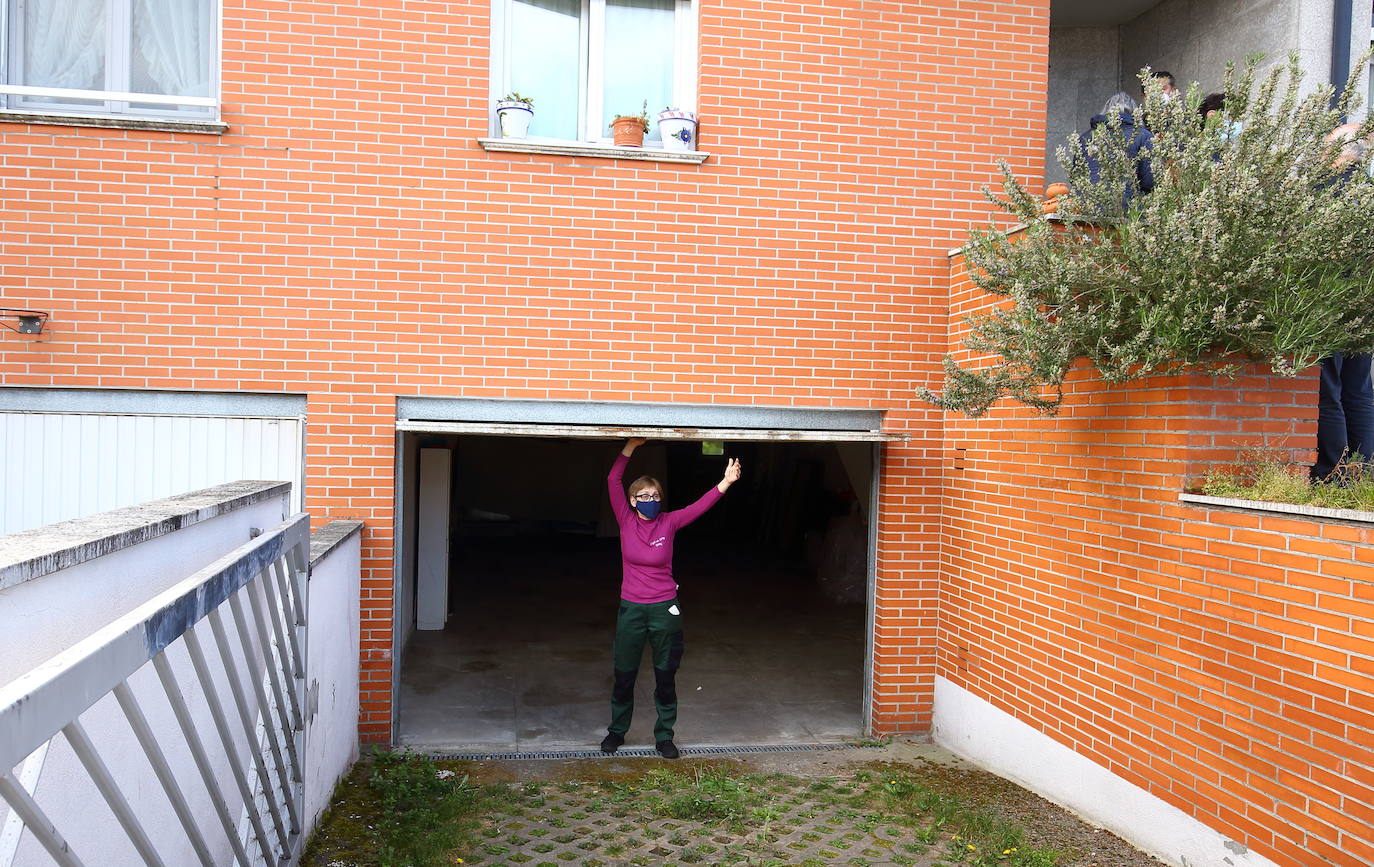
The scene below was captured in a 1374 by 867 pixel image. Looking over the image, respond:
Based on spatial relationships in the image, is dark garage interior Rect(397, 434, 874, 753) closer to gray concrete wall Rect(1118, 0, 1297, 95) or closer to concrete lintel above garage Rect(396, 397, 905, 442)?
concrete lintel above garage Rect(396, 397, 905, 442)

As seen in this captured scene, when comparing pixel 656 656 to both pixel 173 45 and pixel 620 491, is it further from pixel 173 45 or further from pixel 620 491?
pixel 173 45

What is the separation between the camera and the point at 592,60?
7051 millimetres

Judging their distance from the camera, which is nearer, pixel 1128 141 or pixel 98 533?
pixel 98 533

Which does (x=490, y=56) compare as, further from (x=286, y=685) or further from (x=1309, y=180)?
(x=1309, y=180)

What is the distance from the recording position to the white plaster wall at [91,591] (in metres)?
2.24

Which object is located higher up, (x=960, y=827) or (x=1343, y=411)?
(x=1343, y=411)

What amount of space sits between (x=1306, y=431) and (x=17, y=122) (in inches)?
296

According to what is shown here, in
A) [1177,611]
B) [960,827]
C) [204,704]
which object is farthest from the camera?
[960,827]

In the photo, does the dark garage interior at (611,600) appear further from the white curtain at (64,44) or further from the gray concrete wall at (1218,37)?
the gray concrete wall at (1218,37)

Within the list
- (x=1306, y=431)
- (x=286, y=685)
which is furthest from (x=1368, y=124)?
(x=286, y=685)

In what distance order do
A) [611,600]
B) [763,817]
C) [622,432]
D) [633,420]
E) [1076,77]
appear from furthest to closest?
[611,600] → [1076,77] → [633,420] → [622,432] → [763,817]

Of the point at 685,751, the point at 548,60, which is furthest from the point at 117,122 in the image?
the point at 685,751

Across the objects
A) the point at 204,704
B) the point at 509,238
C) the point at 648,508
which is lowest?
the point at 204,704

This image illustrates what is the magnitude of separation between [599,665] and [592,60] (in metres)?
5.21
